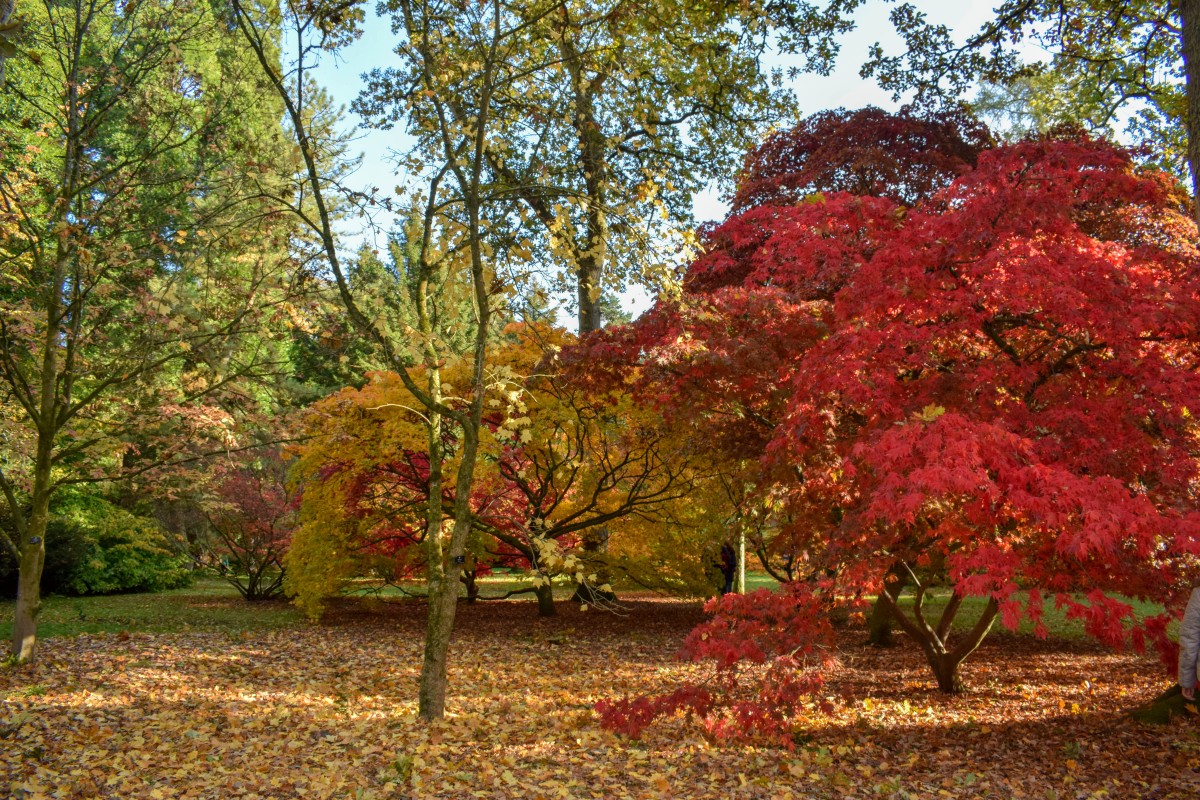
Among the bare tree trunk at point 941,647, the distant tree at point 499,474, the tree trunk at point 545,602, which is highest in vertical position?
the distant tree at point 499,474

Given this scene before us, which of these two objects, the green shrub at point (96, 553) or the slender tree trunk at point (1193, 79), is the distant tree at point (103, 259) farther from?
the green shrub at point (96, 553)

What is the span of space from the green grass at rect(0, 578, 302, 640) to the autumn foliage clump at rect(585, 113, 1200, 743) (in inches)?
313

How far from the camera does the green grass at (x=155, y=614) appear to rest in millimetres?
9930

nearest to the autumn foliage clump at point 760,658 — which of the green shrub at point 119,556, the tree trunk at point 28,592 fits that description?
the tree trunk at point 28,592

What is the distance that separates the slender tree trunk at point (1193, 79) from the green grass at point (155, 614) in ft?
34.4

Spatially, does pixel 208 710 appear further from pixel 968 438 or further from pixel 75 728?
pixel 968 438

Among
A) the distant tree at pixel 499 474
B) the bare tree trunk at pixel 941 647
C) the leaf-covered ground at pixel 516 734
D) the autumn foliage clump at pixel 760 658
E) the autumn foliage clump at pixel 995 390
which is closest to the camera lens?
the autumn foliage clump at pixel 995 390

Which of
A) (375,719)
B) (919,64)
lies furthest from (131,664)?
(919,64)

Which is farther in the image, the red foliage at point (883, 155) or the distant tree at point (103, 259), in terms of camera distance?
the red foliage at point (883, 155)

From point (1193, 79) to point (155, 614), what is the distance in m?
13.3

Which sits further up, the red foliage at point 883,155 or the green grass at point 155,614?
the red foliage at point 883,155

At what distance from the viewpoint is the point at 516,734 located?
5.20 metres

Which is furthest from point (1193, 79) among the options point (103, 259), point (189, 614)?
point (189, 614)

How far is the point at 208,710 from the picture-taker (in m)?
5.48
